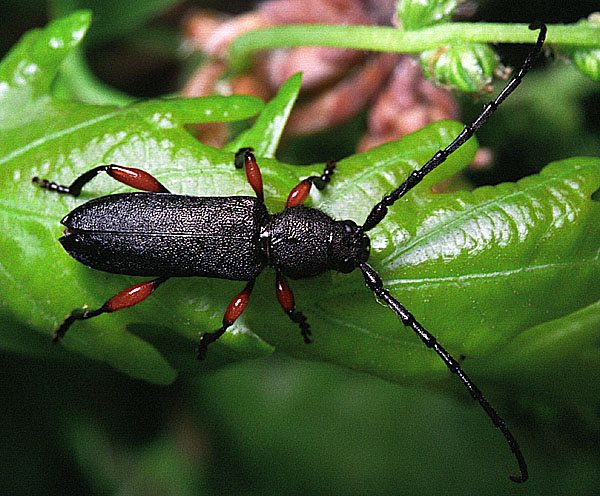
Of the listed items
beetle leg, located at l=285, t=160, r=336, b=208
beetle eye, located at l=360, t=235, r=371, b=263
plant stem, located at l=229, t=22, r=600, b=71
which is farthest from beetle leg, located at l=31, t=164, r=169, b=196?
plant stem, located at l=229, t=22, r=600, b=71

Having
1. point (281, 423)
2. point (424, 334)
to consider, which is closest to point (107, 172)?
point (424, 334)

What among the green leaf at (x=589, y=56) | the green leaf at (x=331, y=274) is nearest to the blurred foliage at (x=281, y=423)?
the green leaf at (x=589, y=56)

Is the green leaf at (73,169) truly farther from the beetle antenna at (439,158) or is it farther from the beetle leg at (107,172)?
the beetle antenna at (439,158)

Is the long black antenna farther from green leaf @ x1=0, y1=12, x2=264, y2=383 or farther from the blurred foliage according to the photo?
the blurred foliage

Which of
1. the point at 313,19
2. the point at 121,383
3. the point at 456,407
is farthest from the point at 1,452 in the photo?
the point at 313,19

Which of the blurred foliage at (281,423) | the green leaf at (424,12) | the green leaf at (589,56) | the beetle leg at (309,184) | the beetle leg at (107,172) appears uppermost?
the green leaf at (424,12)

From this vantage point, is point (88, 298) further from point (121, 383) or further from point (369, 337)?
point (121, 383)
